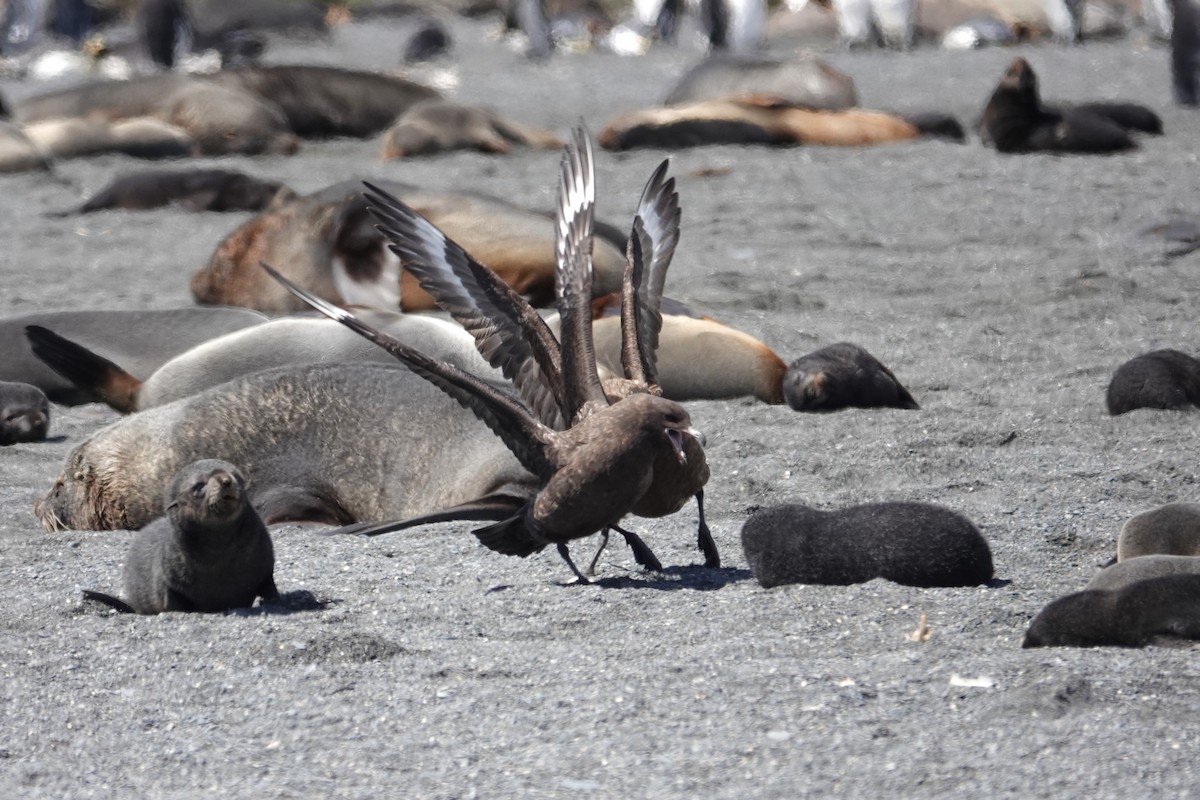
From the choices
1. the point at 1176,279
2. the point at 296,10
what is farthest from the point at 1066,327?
the point at 296,10

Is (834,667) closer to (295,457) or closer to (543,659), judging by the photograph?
(543,659)

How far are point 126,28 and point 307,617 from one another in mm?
30588

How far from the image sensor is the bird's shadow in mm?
4098

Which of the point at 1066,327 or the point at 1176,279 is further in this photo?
the point at 1176,279

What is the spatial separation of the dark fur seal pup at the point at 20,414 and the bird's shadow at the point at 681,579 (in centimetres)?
269

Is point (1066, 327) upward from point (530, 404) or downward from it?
downward

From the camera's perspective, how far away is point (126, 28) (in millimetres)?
32406

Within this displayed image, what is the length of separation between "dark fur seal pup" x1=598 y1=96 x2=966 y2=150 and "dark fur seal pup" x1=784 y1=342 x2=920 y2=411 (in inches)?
233

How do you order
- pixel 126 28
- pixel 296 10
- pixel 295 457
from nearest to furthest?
pixel 295 457
pixel 296 10
pixel 126 28

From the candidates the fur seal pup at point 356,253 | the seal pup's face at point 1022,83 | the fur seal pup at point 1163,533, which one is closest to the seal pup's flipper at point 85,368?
the fur seal pup at point 356,253

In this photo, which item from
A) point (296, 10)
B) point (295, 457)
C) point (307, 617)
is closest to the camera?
point (307, 617)

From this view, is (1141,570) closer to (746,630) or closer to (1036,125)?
(746,630)

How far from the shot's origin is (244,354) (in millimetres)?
6164

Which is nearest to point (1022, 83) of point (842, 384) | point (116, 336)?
point (842, 384)
